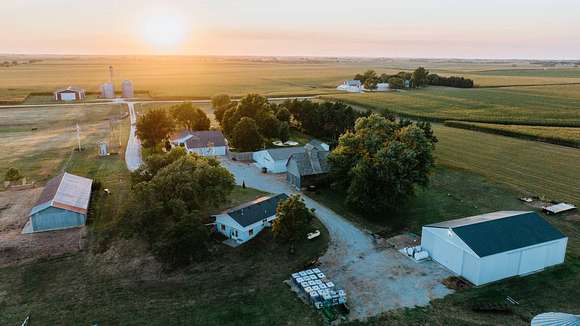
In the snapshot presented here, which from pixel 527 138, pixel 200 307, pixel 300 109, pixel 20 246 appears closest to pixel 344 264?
pixel 200 307

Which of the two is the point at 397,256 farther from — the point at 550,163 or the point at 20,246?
the point at 550,163

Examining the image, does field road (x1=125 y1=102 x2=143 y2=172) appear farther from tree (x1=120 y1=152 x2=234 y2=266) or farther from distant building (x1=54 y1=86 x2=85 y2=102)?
distant building (x1=54 y1=86 x2=85 y2=102)

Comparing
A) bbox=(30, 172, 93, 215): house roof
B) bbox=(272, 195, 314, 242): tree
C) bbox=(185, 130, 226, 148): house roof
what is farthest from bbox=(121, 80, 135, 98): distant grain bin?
bbox=(272, 195, 314, 242): tree

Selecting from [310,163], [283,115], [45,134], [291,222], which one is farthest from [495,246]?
[45,134]

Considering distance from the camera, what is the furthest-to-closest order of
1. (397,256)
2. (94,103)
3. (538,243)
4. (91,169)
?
(94,103) < (91,169) < (397,256) < (538,243)

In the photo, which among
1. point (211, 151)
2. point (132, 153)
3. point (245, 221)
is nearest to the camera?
point (245, 221)

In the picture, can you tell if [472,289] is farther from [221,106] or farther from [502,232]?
[221,106]

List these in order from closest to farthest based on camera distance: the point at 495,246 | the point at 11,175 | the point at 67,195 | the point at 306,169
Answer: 1. the point at 495,246
2. the point at 67,195
3. the point at 11,175
4. the point at 306,169
